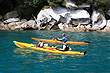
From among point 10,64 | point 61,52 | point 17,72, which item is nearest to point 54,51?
point 61,52

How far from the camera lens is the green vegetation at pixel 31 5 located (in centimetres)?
3359

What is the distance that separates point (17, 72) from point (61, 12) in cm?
2827

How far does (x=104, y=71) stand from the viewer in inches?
346

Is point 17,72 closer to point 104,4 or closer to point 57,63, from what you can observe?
point 57,63

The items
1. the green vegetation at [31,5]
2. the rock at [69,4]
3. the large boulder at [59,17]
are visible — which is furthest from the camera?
the large boulder at [59,17]

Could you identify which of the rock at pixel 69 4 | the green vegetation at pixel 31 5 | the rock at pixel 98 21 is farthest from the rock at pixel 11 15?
the rock at pixel 98 21

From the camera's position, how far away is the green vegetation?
110 ft

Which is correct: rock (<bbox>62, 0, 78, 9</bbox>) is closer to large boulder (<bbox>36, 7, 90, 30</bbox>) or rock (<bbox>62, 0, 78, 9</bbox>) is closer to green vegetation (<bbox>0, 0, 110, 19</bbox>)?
green vegetation (<bbox>0, 0, 110, 19</bbox>)

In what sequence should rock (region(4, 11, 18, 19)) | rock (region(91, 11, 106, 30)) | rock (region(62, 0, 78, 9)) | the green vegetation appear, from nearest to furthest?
the green vegetation → rock (region(62, 0, 78, 9)) → rock (region(91, 11, 106, 30)) → rock (region(4, 11, 18, 19))

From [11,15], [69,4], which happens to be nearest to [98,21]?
[69,4]

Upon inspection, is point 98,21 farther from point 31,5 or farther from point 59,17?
point 31,5

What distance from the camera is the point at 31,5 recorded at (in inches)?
1487

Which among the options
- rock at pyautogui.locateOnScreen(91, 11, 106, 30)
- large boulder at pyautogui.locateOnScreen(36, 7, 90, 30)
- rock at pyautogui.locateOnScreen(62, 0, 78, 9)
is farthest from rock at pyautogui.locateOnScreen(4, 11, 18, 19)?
rock at pyautogui.locateOnScreen(91, 11, 106, 30)

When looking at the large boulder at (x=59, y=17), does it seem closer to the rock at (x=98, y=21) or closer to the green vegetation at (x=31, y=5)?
the rock at (x=98, y=21)
